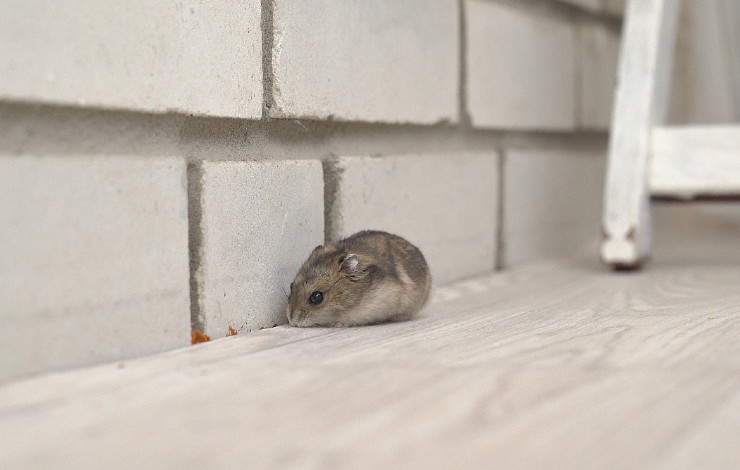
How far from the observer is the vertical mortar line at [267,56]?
94.7 inches

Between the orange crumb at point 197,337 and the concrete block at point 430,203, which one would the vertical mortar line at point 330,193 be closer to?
the concrete block at point 430,203

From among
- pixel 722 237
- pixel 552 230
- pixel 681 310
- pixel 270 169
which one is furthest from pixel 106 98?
pixel 722 237

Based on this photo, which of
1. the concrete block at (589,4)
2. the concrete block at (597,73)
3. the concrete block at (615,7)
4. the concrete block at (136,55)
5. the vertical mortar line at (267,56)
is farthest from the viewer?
the concrete block at (615,7)

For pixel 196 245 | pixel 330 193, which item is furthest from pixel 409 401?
pixel 330 193

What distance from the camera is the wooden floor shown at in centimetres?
132

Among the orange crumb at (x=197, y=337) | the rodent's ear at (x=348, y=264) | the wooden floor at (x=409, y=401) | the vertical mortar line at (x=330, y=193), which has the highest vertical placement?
the vertical mortar line at (x=330, y=193)

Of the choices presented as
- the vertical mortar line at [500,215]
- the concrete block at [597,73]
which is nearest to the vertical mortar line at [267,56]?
the vertical mortar line at [500,215]

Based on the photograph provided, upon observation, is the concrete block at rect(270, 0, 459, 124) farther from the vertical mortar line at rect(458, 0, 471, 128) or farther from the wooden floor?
the wooden floor

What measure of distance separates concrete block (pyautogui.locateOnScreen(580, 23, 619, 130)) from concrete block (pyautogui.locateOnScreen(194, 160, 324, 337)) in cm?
225

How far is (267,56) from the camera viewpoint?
243cm

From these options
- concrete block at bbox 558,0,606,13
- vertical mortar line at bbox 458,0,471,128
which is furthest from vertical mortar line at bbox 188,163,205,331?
concrete block at bbox 558,0,606,13

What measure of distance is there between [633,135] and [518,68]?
57 cm

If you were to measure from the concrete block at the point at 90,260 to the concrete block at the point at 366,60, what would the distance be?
1.64 ft

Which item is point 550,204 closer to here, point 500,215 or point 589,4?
point 500,215
